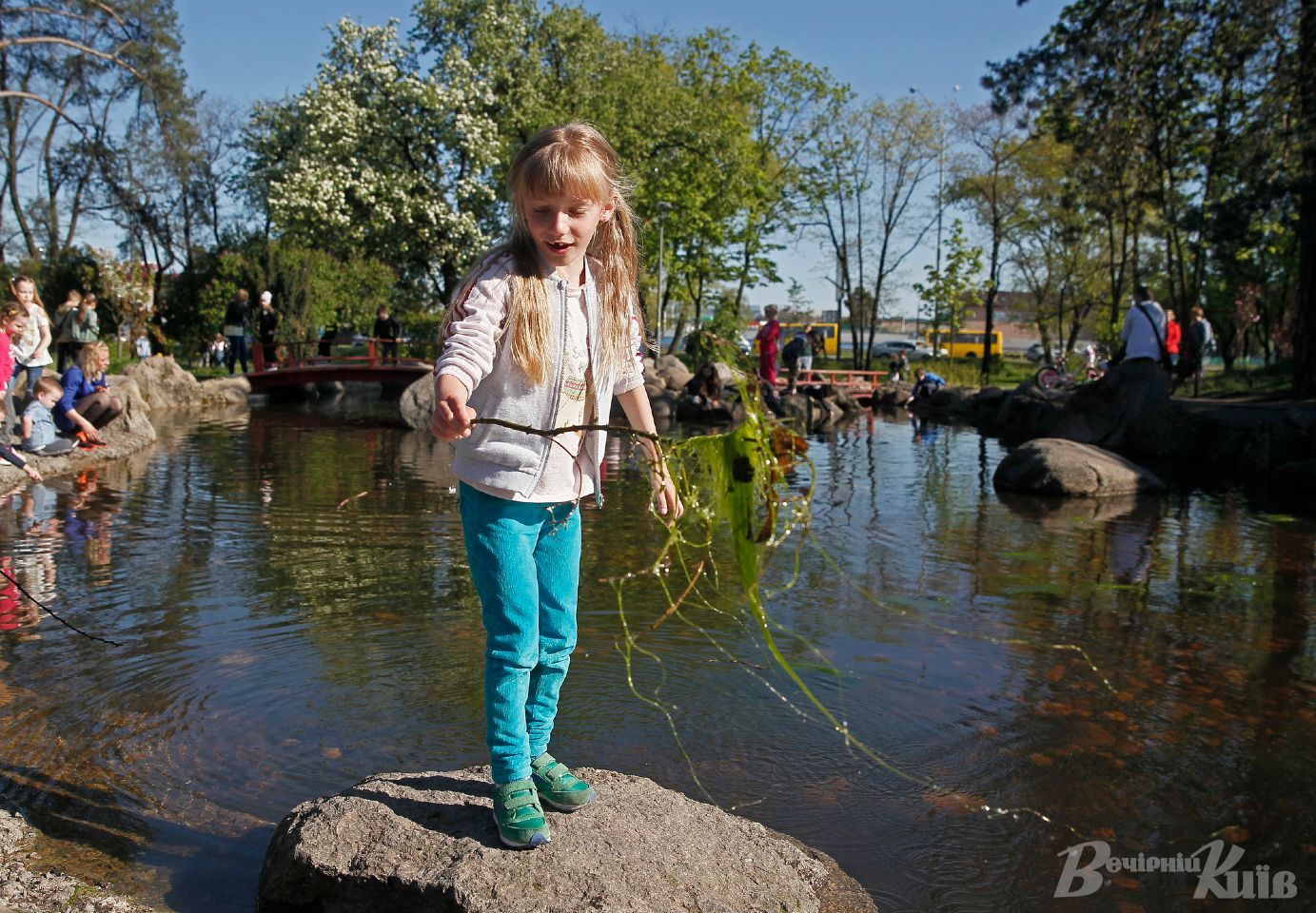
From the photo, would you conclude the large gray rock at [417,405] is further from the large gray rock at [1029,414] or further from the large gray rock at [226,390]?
the large gray rock at [1029,414]

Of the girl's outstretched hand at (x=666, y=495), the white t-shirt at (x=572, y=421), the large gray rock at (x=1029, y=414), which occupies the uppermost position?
the white t-shirt at (x=572, y=421)

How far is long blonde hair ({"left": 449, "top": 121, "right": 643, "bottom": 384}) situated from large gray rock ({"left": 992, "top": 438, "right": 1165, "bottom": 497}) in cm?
958

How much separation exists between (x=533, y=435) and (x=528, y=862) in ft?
3.67

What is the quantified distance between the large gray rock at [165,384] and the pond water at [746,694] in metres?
12.1

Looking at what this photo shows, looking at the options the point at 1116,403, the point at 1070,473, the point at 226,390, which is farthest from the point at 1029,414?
the point at 226,390

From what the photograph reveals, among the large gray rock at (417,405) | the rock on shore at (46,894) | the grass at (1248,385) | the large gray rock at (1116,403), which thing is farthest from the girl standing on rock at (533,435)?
the grass at (1248,385)

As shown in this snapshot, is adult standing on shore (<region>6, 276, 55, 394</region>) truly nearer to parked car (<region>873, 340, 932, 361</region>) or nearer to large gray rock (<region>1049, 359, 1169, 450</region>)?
large gray rock (<region>1049, 359, 1169, 450</region>)

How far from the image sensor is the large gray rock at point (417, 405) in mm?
19062

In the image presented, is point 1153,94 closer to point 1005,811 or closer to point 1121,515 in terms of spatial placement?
point 1121,515

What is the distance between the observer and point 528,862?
2.91 meters

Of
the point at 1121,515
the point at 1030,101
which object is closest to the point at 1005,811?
the point at 1121,515

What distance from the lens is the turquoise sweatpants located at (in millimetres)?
2967

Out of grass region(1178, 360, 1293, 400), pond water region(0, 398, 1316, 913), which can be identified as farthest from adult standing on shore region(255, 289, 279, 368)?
grass region(1178, 360, 1293, 400)

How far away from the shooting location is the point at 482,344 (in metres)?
2.92
